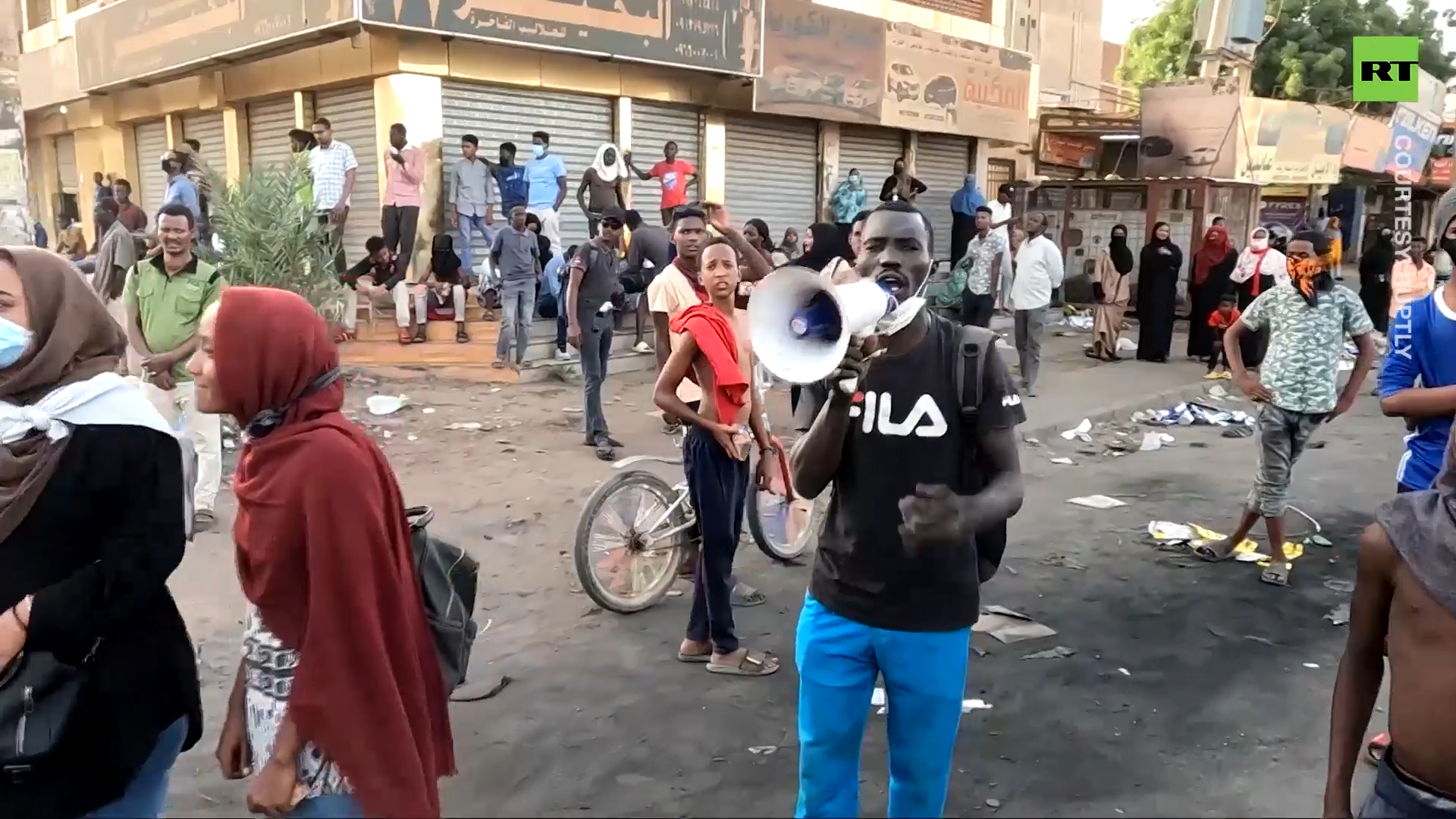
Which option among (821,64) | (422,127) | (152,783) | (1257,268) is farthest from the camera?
(821,64)

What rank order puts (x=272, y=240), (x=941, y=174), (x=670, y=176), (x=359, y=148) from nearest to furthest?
(x=272, y=240)
(x=359, y=148)
(x=670, y=176)
(x=941, y=174)

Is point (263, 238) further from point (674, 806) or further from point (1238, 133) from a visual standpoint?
point (1238, 133)

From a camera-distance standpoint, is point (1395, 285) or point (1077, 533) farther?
point (1395, 285)

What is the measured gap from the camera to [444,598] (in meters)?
2.11

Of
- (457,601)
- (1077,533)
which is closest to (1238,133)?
(1077,533)

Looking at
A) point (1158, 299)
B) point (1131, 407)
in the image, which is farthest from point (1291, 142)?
point (1131, 407)

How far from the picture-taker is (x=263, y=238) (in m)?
9.25

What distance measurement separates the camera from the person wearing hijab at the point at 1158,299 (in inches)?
537

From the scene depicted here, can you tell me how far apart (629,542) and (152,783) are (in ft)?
9.45

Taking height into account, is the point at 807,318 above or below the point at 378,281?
above

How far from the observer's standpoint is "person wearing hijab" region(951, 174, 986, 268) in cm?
1794

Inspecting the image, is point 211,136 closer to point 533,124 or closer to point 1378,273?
point 533,124

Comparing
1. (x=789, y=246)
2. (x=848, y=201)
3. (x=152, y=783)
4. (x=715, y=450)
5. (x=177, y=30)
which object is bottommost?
(x=152, y=783)

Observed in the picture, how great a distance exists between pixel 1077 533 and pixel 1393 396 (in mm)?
3072
